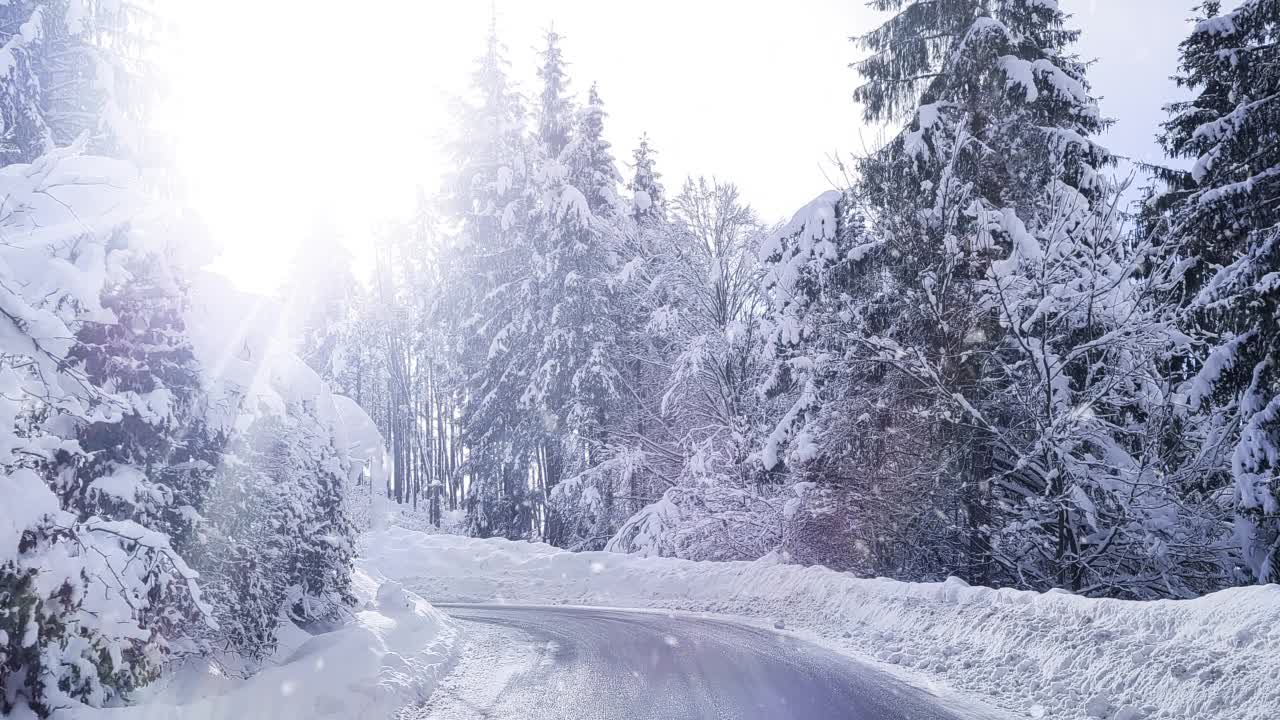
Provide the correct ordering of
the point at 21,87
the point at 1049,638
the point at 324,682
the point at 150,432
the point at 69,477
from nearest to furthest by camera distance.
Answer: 1. the point at 69,477
2. the point at 150,432
3. the point at 324,682
4. the point at 1049,638
5. the point at 21,87

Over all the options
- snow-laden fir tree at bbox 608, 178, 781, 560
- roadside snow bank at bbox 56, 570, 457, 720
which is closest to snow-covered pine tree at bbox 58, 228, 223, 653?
roadside snow bank at bbox 56, 570, 457, 720

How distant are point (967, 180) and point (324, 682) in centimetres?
1269

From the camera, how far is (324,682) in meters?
7.41

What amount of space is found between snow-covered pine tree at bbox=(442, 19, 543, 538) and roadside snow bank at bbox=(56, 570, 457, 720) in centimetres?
1707

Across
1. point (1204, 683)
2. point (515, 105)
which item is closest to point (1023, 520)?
point (1204, 683)

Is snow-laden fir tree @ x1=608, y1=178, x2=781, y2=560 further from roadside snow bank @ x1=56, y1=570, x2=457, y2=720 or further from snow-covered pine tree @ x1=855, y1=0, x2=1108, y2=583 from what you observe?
roadside snow bank @ x1=56, y1=570, x2=457, y2=720

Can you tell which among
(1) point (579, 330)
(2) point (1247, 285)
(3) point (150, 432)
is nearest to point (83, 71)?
(3) point (150, 432)

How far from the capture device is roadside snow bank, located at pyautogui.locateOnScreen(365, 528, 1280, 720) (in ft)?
18.8

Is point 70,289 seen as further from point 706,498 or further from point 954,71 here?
point 706,498

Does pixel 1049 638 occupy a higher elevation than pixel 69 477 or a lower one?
lower

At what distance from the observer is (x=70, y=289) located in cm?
581

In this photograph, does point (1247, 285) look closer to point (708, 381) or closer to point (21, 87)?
point (708, 381)

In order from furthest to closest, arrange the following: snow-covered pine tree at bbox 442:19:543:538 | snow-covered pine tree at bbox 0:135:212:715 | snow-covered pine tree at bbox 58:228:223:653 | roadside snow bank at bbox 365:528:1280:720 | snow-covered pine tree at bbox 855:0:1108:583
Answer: snow-covered pine tree at bbox 442:19:543:538, snow-covered pine tree at bbox 855:0:1108:583, snow-covered pine tree at bbox 58:228:223:653, roadside snow bank at bbox 365:528:1280:720, snow-covered pine tree at bbox 0:135:212:715

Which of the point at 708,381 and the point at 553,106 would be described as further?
the point at 553,106
